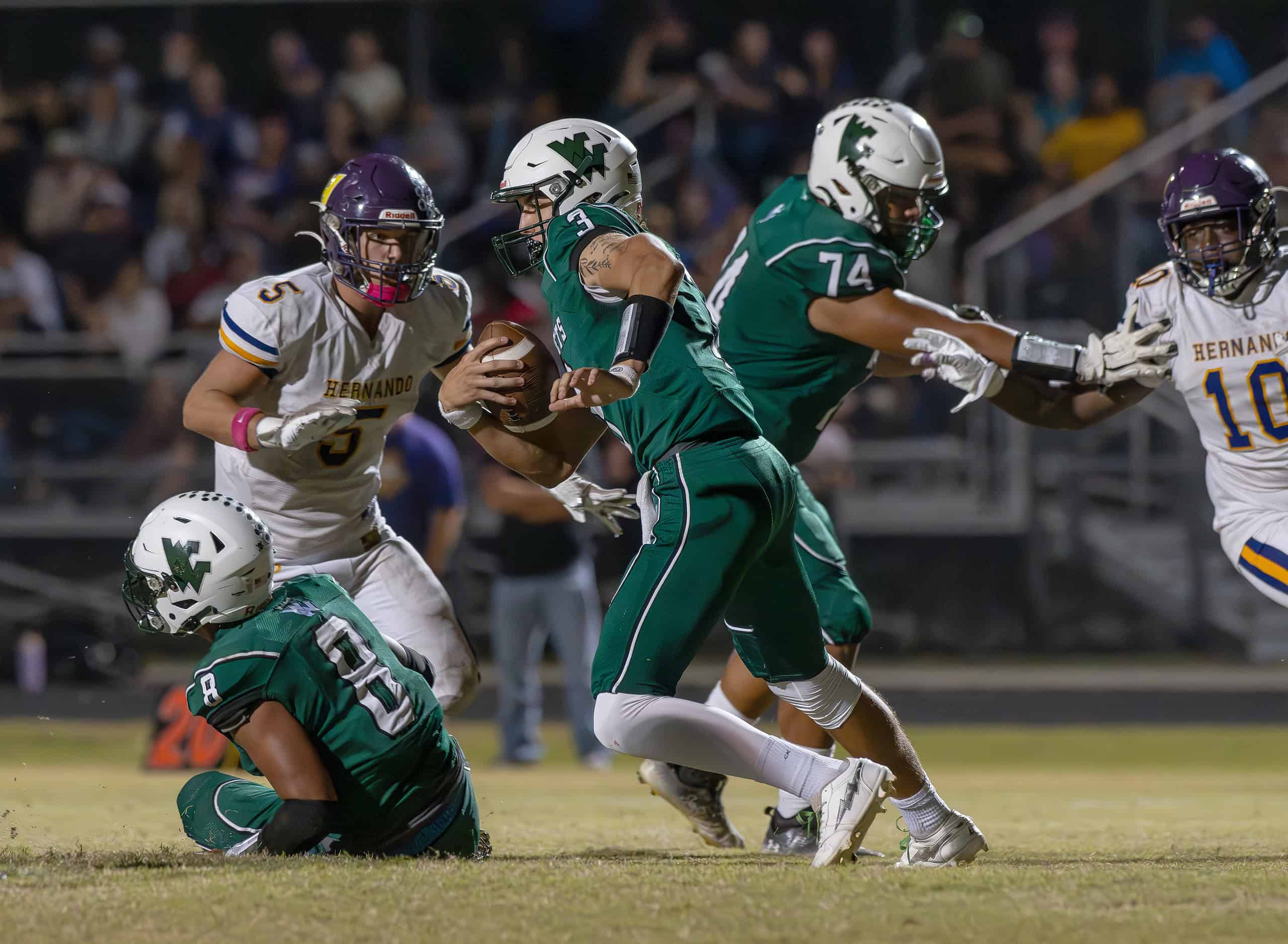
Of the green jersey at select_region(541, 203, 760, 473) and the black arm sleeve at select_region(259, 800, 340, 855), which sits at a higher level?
the green jersey at select_region(541, 203, 760, 473)

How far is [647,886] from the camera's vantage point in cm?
371

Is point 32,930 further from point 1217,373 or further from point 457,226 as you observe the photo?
point 457,226

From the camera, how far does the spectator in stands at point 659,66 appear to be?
13711 mm

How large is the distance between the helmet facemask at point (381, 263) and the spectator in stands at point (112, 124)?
10.2 m

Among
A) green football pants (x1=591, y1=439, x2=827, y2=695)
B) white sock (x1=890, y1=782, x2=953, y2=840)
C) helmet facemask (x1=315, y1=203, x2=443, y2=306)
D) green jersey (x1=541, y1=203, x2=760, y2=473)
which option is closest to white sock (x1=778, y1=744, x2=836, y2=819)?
white sock (x1=890, y1=782, x2=953, y2=840)

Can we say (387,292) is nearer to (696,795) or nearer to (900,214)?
(900,214)

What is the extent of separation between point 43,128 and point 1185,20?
10210mm

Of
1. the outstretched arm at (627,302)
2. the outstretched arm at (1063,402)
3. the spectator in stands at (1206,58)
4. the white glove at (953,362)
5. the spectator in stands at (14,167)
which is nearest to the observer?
the outstretched arm at (627,302)

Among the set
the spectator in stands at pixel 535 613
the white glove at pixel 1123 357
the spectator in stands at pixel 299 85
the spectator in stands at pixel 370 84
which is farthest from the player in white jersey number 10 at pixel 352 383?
the spectator in stands at pixel 299 85

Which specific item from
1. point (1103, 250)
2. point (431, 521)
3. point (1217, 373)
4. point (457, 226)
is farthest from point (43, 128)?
point (1217, 373)

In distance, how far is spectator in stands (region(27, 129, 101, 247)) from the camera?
13727 millimetres

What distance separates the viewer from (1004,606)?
1155 cm

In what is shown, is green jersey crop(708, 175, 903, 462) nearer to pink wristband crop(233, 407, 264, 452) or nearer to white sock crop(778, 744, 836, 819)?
white sock crop(778, 744, 836, 819)

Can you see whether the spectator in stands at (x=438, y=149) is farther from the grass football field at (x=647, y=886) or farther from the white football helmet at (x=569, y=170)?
the white football helmet at (x=569, y=170)
